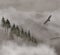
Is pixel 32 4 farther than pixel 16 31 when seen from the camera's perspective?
Yes

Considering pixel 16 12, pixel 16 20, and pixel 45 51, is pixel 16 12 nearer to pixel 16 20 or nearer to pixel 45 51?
pixel 16 20

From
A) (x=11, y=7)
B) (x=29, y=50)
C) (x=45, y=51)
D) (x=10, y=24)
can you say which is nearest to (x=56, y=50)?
(x=45, y=51)

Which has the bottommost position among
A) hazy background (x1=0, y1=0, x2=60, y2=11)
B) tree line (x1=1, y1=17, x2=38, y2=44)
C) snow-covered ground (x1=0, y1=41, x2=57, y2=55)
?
snow-covered ground (x1=0, y1=41, x2=57, y2=55)

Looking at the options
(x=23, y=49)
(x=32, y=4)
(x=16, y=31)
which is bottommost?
(x=23, y=49)

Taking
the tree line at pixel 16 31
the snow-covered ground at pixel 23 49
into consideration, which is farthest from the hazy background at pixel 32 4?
the snow-covered ground at pixel 23 49

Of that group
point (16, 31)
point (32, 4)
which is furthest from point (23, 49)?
point (32, 4)

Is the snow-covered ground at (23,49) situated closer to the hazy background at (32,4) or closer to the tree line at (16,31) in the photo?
the tree line at (16,31)

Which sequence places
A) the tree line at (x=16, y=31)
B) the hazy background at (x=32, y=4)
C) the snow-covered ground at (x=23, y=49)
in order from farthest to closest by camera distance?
the hazy background at (x=32, y=4) < the tree line at (x=16, y=31) < the snow-covered ground at (x=23, y=49)

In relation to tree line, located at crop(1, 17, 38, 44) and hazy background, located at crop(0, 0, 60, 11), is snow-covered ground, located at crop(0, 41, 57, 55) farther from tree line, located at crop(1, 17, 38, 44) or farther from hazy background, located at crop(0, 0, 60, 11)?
hazy background, located at crop(0, 0, 60, 11)

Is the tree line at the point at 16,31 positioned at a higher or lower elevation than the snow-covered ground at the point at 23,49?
higher

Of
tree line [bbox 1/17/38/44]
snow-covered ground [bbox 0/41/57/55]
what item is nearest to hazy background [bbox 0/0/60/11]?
tree line [bbox 1/17/38/44]

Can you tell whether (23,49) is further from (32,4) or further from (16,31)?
(32,4)
